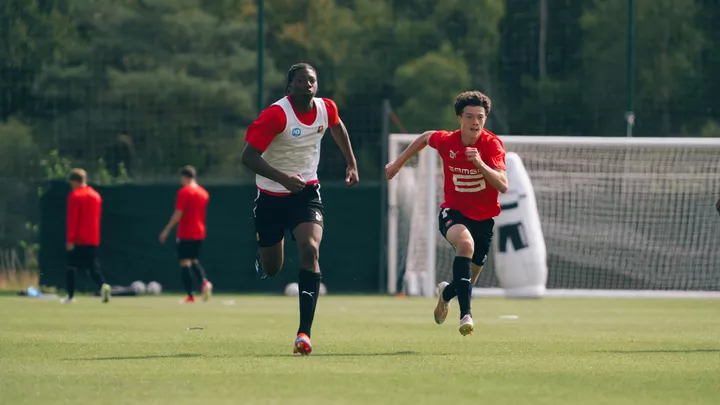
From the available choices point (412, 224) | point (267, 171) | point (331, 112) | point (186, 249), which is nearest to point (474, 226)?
point (331, 112)

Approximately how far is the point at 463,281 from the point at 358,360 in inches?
67.7

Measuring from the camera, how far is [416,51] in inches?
1232

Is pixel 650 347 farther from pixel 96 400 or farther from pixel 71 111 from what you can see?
pixel 71 111

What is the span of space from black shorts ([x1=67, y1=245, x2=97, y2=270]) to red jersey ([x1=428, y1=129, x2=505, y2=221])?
32.4 ft

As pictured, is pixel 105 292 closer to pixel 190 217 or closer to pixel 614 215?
pixel 190 217

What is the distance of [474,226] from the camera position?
409 inches

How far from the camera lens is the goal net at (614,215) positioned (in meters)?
20.7

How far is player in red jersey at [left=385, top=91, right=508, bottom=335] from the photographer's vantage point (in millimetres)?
10117

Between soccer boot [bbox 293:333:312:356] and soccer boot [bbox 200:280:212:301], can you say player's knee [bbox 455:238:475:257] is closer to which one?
soccer boot [bbox 293:333:312:356]

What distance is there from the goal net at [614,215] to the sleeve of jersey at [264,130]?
11.1m

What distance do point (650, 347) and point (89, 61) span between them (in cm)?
2046

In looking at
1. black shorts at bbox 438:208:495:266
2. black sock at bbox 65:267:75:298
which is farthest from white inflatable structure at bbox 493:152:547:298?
black shorts at bbox 438:208:495:266

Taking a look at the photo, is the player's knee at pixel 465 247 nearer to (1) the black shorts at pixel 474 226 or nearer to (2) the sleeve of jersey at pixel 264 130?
(1) the black shorts at pixel 474 226

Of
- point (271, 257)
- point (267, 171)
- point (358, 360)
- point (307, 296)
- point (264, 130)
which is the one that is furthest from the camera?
point (271, 257)
